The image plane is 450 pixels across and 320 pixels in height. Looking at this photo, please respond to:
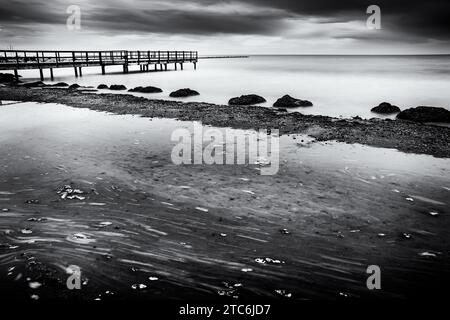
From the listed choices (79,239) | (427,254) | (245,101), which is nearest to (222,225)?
(79,239)

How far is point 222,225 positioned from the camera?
5.17 m

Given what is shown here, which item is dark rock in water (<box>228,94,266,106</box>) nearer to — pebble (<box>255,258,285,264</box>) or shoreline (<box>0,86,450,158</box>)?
shoreline (<box>0,86,450,158</box>)

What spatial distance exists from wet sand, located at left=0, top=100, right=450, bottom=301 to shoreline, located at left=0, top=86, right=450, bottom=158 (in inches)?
59.4

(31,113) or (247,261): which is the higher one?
(31,113)

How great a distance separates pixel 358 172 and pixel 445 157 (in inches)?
122

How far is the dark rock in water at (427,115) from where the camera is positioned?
48.1 feet

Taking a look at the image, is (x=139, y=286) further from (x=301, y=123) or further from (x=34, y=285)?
(x=301, y=123)

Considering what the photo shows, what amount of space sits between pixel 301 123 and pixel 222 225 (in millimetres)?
9115

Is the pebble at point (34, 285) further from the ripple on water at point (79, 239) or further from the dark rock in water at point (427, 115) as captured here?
the dark rock in water at point (427, 115)

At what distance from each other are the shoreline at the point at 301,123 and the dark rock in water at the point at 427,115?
1.42 metres

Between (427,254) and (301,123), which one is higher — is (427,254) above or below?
below

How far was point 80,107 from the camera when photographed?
17.5m
